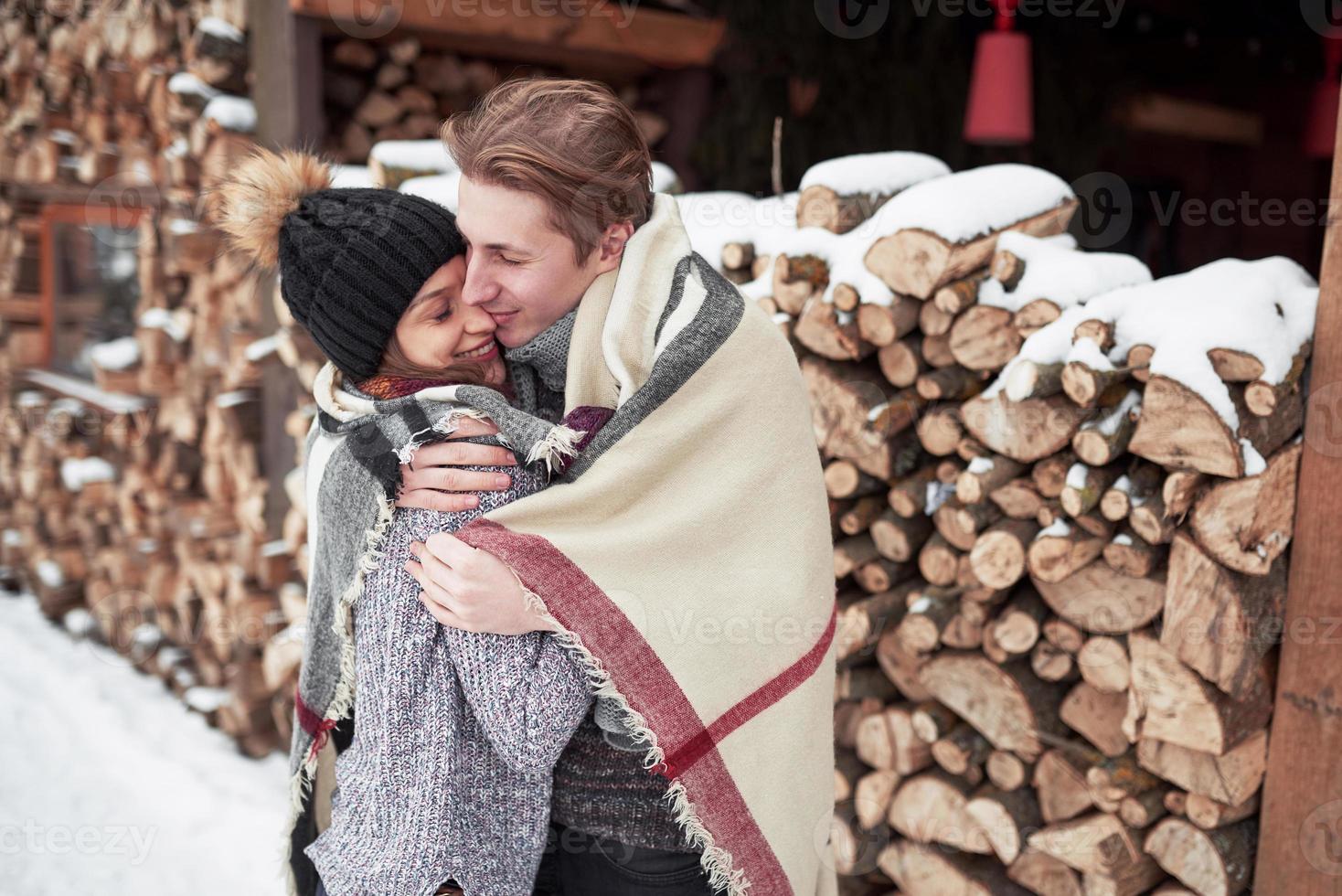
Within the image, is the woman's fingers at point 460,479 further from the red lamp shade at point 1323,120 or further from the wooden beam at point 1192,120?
the wooden beam at point 1192,120

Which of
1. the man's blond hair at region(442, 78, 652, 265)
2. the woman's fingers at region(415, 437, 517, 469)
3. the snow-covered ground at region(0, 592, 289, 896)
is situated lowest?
the snow-covered ground at region(0, 592, 289, 896)

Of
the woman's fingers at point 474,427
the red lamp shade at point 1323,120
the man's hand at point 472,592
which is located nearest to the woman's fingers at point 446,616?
the man's hand at point 472,592

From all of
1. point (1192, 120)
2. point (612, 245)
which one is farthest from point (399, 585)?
point (1192, 120)

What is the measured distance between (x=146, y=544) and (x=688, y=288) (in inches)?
158

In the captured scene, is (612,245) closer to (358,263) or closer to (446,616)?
(358,263)

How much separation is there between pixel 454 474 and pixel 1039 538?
135cm

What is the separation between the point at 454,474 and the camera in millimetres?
1394

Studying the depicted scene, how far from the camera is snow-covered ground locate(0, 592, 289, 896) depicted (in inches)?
129

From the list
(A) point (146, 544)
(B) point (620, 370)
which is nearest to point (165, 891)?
(A) point (146, 544)

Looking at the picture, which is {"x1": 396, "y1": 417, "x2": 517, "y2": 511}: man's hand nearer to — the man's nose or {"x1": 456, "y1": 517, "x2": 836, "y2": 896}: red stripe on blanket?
{"x1": 456, "y1": 517, "x2": 836, "y2": 896}: red stripe on blanket

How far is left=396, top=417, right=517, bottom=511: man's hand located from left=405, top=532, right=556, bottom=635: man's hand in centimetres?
7

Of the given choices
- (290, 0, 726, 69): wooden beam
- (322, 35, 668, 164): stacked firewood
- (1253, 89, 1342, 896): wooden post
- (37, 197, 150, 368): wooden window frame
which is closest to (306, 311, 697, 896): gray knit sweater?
(1253, 89, 1342, 896): wooden post

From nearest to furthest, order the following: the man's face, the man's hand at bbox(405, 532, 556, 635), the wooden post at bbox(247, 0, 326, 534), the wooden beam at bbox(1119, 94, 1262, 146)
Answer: the man's hand at bbox(405, 532, 556, 635) → the man's face → the wooden post at bbox(247, 0, 326, 534) → the wooden beam at bbox(1119, 94, 1262, 146)

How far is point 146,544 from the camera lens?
183 inches
